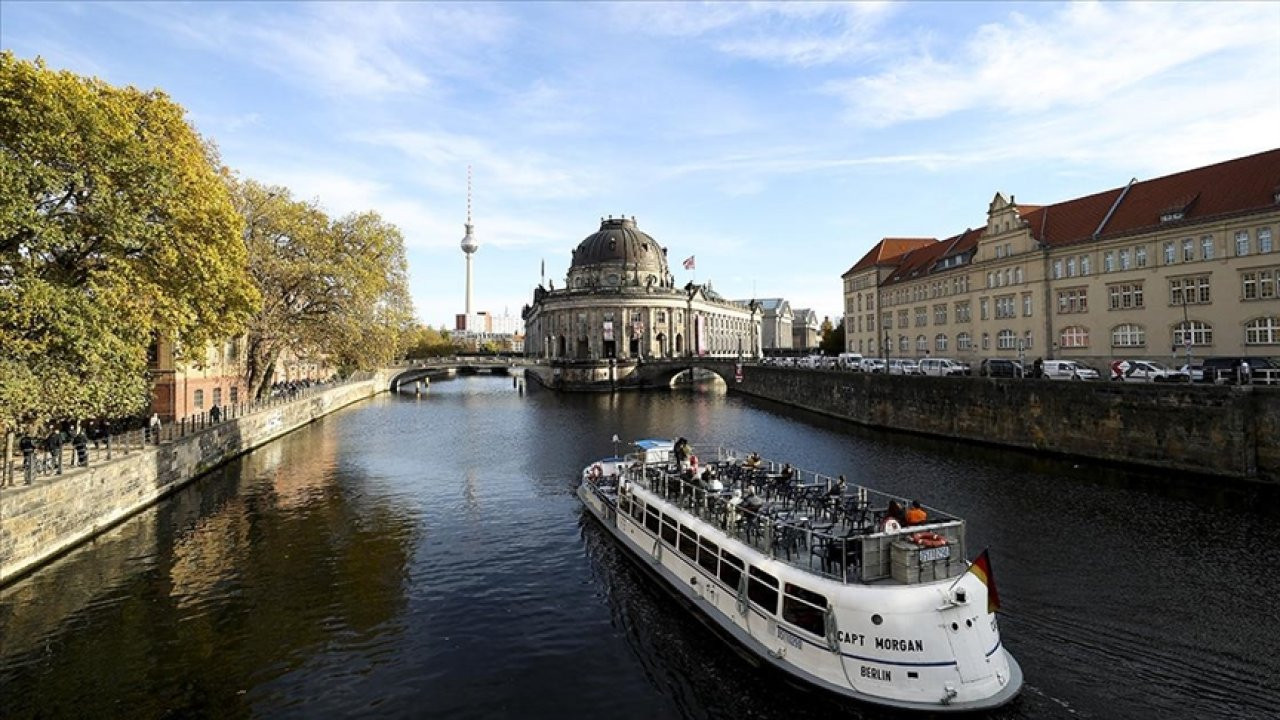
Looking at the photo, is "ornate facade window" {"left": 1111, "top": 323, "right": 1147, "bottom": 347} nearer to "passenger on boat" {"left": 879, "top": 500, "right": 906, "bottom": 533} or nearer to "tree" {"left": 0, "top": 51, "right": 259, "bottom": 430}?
"passenger on boat" {"left": 879, "top": 500, "right": 906, "bottom": 533}

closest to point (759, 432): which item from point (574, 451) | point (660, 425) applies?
point (660, 425)

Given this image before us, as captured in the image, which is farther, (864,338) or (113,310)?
(864,338)

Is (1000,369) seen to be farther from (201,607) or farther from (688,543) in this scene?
(201,607)

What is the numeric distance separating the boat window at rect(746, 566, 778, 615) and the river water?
1604 mm

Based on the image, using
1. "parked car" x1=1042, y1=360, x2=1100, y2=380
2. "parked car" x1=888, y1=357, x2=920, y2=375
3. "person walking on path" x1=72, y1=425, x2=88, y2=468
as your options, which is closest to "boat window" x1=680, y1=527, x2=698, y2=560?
"person walking on path" x1=72, y1=425, x2=88, y2=468

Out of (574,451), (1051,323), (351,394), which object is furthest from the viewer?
(351,394)

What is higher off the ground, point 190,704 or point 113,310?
point 113,310

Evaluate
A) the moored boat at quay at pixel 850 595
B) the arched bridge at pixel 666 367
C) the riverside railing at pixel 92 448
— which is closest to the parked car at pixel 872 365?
the arched bridge at pixel 666 367

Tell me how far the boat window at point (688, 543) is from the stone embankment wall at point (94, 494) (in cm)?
2016

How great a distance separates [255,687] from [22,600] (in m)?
10.0

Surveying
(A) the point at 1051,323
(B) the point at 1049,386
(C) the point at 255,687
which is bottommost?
(C) the point at 255,687

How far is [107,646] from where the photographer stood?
56.0 ft

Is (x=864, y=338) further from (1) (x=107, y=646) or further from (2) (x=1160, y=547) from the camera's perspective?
(1) (x=107, y=646)

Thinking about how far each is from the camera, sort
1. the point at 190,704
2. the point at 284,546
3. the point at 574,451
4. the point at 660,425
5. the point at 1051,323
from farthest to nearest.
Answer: the point at 660,425
the point at 1051,323
the point at 574,451
the point at 284,546
the point at 190,704
